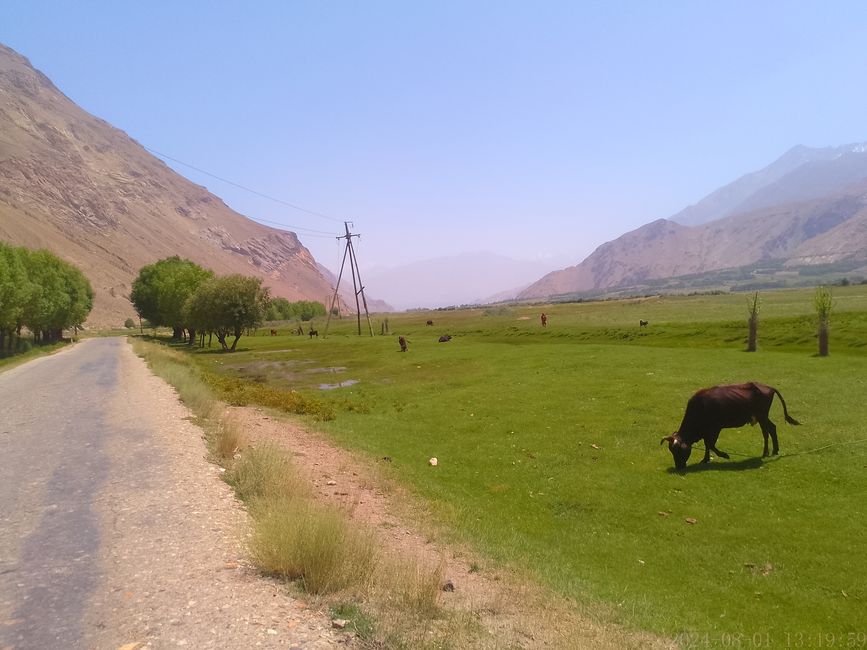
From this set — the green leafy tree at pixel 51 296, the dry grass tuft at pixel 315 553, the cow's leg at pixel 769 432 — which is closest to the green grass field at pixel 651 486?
the cow's leg at pixel 769 432

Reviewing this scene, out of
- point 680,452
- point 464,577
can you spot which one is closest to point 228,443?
point 464,577

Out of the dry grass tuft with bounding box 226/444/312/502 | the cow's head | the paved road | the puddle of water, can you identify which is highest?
the paved road

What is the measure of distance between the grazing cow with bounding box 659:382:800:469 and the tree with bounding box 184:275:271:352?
6454cm

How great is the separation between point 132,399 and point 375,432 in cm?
1095

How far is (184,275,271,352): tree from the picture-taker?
72.3 meters

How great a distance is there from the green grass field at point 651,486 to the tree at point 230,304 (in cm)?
4350

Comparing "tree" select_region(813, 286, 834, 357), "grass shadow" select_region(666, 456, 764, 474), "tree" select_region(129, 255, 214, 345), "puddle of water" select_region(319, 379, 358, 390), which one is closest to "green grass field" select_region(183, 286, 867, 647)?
"grass shadow" select_region(666, 456, 764, 474)

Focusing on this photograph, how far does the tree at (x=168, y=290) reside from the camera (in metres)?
90.4

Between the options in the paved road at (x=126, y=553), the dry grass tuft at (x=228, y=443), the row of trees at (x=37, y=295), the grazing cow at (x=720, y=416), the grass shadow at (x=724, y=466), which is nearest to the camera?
the paved road at (x=126, y=553)

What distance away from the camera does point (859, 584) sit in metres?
9.04

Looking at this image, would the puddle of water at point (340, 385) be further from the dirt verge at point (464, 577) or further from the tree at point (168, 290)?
the tree at point (168, 290)

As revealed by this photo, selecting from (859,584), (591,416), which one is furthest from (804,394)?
(859,584)

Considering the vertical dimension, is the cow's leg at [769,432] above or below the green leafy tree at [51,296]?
below

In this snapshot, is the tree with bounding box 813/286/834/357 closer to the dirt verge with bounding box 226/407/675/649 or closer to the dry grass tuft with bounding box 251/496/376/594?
the dirt verge with bounding box 226/407/675/649
